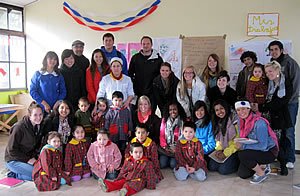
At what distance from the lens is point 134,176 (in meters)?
3.14

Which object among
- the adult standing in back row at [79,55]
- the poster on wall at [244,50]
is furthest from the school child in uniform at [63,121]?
the poster on wall at [244,50]

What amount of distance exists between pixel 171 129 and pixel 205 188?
852 mm

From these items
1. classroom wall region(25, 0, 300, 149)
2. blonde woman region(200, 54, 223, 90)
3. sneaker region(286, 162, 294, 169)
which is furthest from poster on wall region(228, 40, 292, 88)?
sneaker region(286, 162, 294, 169)

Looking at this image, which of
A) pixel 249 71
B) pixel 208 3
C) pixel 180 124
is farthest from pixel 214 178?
pixel 208 3

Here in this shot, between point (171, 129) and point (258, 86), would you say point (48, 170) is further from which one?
point (258, 86)

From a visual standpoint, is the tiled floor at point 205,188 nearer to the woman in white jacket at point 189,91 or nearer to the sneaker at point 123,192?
the sneaker at point 123,192

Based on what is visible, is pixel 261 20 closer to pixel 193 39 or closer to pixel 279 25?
pixel 279 25

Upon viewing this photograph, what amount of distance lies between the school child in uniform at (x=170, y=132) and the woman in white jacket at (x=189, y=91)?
3.0 inches

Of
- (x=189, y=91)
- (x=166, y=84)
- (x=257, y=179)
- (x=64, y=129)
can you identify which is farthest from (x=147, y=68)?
(x=257, y=179)

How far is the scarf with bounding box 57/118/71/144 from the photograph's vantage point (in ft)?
12.0

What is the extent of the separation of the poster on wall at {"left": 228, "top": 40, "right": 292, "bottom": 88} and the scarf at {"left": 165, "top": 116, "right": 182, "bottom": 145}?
133 centimetres

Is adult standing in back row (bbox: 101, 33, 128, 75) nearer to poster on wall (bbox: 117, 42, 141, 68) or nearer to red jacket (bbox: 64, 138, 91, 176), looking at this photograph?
poster on wall (bbox: 117, 42, 141, 68)

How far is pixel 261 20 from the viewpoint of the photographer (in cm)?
442

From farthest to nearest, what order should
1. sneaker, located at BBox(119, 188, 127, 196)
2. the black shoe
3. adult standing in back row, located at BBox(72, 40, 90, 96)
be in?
adult standing in back row, located at BBox(72, 40, 90, 96)
the black shoe
sneaker, located at BBox(119, 188, 127, 196)
